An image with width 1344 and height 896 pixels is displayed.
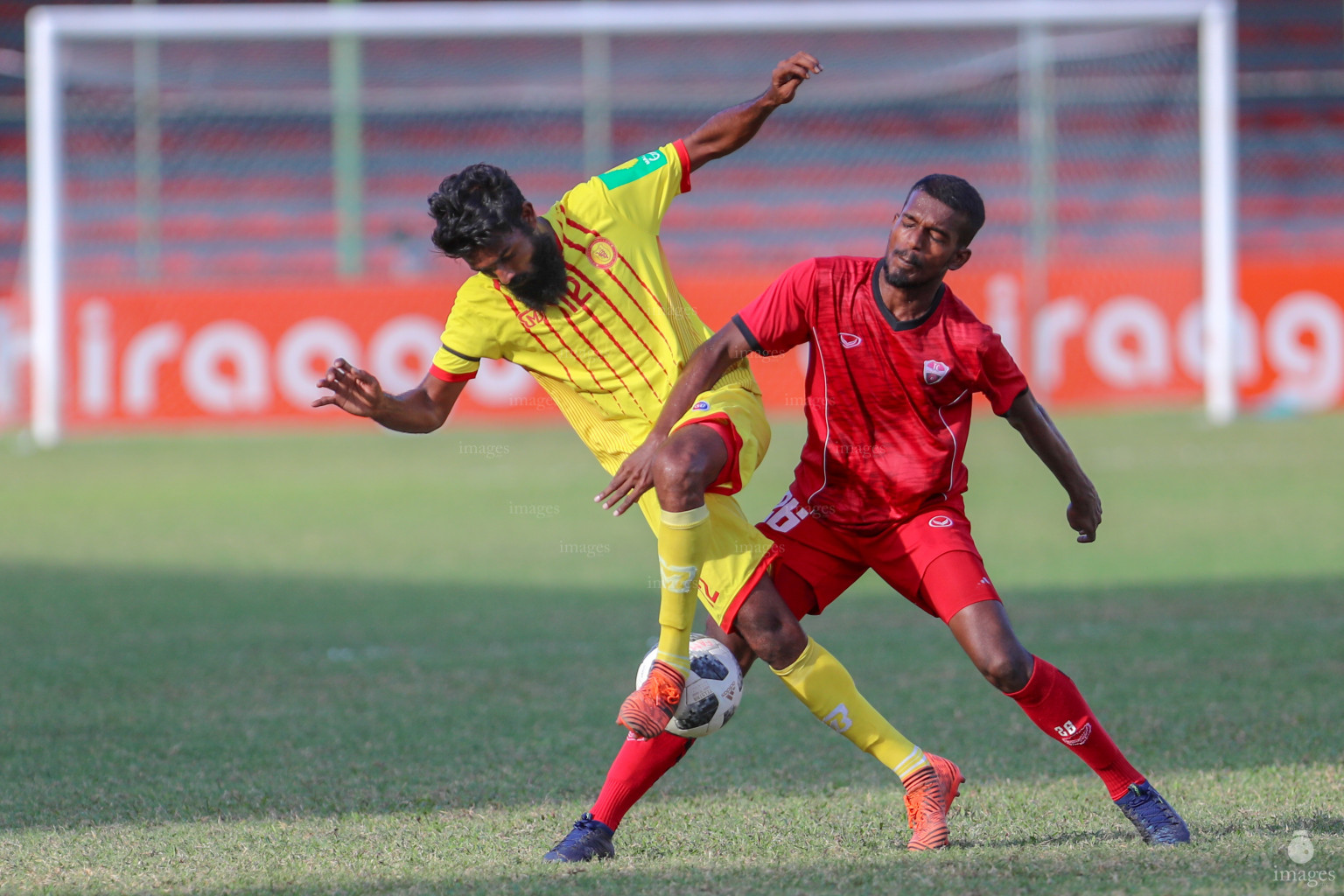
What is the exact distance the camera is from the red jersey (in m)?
3.88

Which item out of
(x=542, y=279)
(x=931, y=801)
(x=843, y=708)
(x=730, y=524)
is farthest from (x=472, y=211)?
(x=931, y=801)

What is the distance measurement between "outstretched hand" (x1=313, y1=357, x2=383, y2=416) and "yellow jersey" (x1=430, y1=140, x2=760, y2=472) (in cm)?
21

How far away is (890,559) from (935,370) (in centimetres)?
51

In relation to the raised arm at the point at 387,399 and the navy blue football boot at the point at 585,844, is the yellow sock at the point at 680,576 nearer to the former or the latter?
the navy blue football boot at the point at 585,844

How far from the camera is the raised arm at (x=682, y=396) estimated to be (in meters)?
3.73

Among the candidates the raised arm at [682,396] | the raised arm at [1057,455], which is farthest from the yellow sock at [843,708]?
the raised arm at [1057,455]

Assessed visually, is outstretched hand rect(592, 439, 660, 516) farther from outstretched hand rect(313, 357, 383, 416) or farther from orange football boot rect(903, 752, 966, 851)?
orange football boot rect(903, 752, 966, 851)

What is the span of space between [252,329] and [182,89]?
14.6 feet

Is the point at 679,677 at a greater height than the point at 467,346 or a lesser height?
lesser

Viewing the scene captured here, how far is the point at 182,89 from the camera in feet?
62.2

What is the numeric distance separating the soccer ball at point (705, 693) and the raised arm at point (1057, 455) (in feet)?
3.13

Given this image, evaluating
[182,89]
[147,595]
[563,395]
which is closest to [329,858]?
[563,395]

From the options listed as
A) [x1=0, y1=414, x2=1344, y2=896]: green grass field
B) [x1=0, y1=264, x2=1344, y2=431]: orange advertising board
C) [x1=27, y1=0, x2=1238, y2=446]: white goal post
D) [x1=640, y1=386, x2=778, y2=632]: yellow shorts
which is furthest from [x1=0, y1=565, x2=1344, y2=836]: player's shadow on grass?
[x1=0, y1=264, x2=1344, y2=431]: orange advertising board

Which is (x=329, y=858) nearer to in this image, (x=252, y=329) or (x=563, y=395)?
(x=563, y=395)
